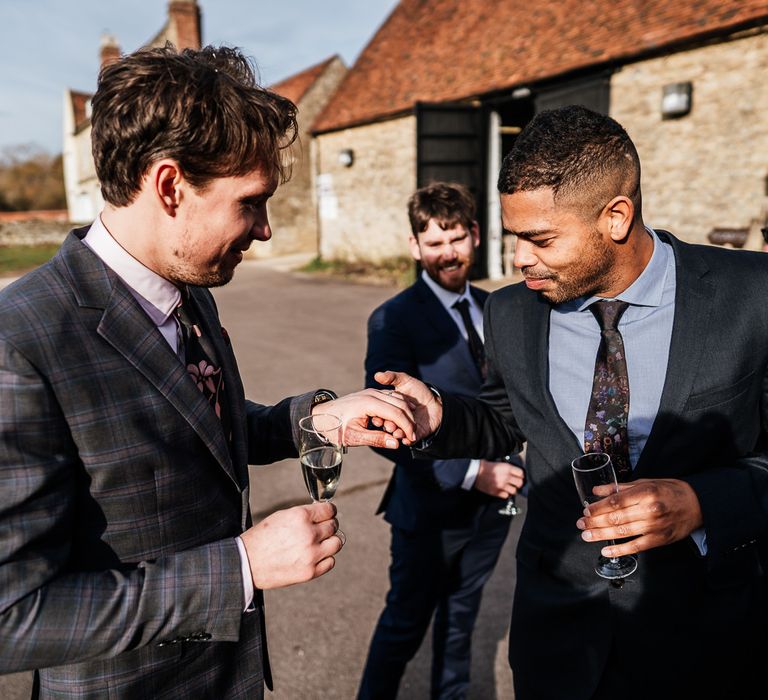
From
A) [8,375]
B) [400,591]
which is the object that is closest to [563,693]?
[400,591]

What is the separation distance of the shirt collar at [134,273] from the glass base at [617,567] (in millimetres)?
1519

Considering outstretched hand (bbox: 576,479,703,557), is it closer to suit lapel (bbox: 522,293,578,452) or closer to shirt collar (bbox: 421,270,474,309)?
suit lapel (bbox: 522,293,578,452)

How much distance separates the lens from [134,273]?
64.4 inches

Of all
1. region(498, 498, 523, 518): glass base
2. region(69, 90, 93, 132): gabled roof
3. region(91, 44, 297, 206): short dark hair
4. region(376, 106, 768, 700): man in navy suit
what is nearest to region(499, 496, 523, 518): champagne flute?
region(498, 498, 523, 518): glass base

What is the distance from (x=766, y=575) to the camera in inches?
80.0

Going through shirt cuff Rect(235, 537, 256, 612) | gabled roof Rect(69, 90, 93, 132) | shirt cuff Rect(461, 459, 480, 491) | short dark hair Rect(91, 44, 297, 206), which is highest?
gabled roof Rect(69, 90, 93, 132)

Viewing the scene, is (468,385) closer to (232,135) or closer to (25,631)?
(232,135)

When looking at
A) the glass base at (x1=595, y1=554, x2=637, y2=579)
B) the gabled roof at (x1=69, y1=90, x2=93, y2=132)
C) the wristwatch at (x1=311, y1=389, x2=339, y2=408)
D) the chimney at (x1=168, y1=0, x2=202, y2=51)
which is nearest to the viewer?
the glass base at (x1=595, y1=554, x2=637, y2=579)

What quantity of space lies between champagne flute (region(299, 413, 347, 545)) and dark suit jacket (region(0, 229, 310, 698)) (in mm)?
260

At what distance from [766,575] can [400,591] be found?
5.04 ft

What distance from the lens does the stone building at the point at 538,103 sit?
917 centimetres

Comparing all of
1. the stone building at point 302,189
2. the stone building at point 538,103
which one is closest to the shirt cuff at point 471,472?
the stone building at point 538,103

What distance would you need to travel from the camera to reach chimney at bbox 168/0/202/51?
25.6 meters

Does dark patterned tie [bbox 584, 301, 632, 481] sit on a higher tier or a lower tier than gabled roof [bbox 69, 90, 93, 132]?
lower
